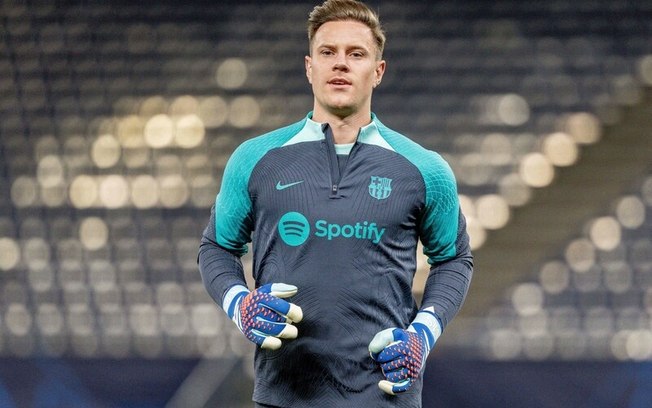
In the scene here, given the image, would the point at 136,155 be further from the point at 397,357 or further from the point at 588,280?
the point at 397,357

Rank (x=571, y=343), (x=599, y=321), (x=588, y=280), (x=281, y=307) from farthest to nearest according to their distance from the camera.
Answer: (x=588, y=280) < (x=599, y=321) < (x=571, y=343) < (x=281, y=307)

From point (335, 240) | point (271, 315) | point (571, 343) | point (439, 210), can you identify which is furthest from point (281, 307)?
point (571, 343)

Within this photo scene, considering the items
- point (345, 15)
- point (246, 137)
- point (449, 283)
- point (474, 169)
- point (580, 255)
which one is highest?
point (345, 15)

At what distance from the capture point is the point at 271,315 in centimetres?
204

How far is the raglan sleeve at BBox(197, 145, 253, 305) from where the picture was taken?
7.52 feet

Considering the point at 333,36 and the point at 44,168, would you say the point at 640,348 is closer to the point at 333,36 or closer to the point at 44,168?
the point at 44,168

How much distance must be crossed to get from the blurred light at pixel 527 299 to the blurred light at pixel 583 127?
117 cm

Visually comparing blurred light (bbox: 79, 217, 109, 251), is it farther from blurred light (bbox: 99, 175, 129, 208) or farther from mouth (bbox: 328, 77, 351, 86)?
mouth (bbox: 328, 77, 351, 86)

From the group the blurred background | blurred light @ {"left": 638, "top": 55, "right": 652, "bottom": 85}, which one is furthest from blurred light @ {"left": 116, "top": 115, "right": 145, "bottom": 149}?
blurred light @ {"left": 638, "top": 55, "right": 652, "bottom": 85}

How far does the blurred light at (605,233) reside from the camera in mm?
7172

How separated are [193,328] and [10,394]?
4.61 feet

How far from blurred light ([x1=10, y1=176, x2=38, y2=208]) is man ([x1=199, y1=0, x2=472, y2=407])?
5.48 m

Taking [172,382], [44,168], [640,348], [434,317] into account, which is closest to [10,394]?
[172,382]

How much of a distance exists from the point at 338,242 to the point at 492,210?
5.51 metres
